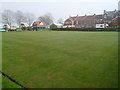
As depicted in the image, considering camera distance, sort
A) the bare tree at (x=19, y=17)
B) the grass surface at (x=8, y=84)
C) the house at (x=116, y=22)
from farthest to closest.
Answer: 1. the bare tree at (x=19, y=17)
2. the house at (x=116, y=22)
3. the grass surface at (x=8, y=84)

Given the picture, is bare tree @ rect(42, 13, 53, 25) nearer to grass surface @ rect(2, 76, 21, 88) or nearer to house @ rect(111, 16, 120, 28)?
house @ rect(111, 16, 120, 28)

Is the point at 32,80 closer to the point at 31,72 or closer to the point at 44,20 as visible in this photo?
the point at 31,72

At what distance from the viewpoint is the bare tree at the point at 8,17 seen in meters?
35.1

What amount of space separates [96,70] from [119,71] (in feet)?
1.82

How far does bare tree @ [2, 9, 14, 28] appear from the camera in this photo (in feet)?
115

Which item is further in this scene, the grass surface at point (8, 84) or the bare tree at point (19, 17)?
the bare tree at point (19, 17)

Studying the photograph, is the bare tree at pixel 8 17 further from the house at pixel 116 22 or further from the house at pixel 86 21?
the house at pixel 116 22

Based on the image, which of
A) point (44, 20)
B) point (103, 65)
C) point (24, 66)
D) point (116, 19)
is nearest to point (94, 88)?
point (103, 65)

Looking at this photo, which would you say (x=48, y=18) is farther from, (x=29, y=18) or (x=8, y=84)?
(x=8, y=84)

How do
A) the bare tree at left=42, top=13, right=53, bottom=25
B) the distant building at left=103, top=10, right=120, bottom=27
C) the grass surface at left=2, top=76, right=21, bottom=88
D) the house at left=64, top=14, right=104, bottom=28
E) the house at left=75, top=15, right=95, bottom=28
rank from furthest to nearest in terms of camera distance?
the bare tree at left=42, top=13, right=53, bottom=25 → the house at left=75, top=15, right=95, bottom=28 → the house at left=64, top=14, right=104, bottom=28 → the distant building at left=103, top=10, right=120, bottom=27 → the grass surface at left=2, top=76, right=21, bottom=88

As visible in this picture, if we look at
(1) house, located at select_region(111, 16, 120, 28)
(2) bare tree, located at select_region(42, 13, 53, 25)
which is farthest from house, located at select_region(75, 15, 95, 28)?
(2) bare tree, located at select_region(42, 13, 53, 25)

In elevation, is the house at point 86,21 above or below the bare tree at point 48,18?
below

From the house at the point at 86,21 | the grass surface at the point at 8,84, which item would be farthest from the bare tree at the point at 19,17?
the grass surface at the point at 8,84

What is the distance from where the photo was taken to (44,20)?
43500 millimetres
